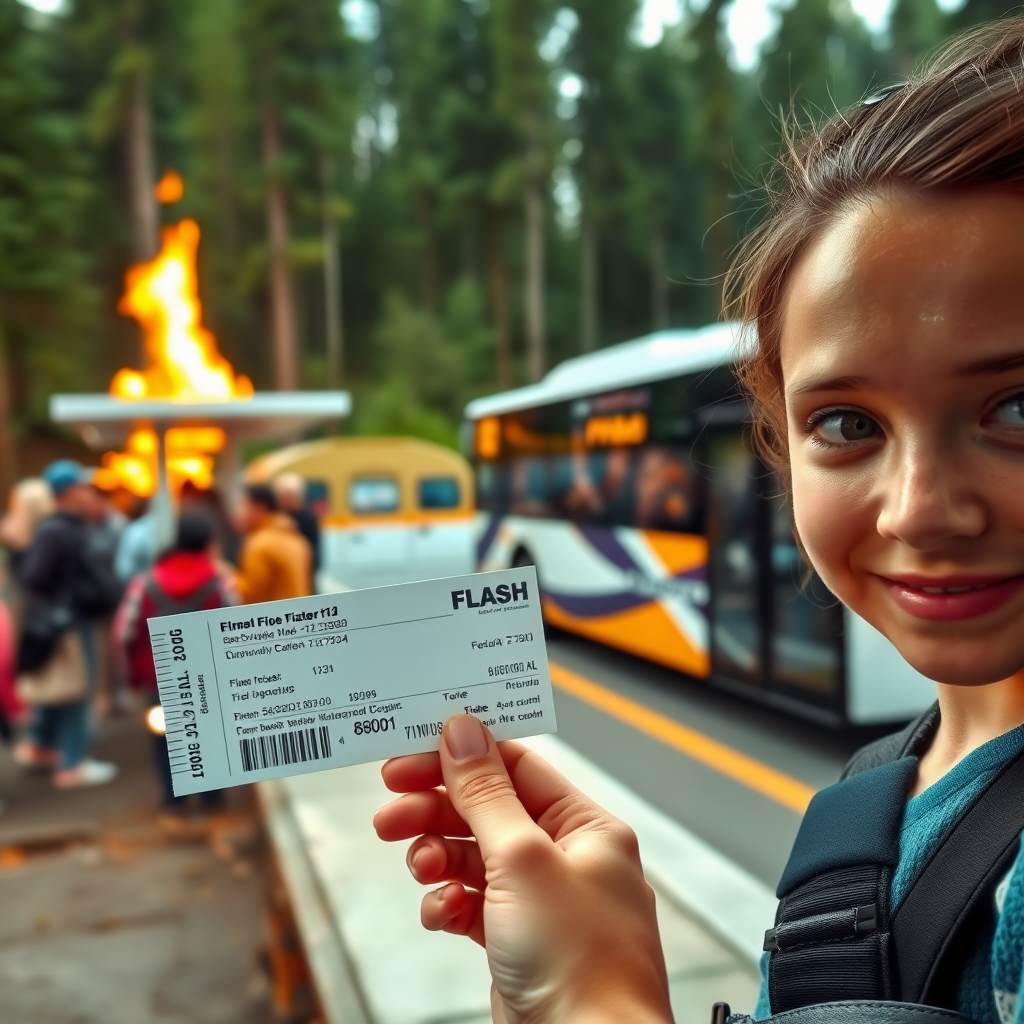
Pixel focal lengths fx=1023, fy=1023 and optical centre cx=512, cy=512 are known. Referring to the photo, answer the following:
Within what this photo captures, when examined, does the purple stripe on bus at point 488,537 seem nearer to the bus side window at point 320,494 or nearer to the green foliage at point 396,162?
the bus side window at point 320,494

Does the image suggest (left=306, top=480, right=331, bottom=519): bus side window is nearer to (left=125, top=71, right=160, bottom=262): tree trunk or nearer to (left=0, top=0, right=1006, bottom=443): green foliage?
(left=0, top=0, right=1006, bottom=443): green foliage

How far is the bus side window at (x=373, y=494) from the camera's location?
19.1 metres

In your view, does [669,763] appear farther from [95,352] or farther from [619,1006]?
[95,352]

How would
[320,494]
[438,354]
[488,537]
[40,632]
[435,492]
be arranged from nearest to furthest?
[40,632]
[488,537]
[320,494]
[435,492]
[438,354]

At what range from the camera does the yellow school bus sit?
18.4 meters

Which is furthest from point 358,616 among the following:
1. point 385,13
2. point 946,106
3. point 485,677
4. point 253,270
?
point 385,13

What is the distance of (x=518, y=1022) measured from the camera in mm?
997

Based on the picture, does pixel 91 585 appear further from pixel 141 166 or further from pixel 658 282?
pixel 658 282

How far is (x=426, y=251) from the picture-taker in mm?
43594

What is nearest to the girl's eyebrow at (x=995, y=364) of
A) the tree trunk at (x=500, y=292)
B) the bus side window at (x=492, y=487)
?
the bus side window at (x=492, y=487)

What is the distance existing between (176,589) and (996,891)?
16.5 ft

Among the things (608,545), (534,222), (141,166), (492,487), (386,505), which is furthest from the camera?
(534,222)

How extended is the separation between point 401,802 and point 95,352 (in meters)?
38.7

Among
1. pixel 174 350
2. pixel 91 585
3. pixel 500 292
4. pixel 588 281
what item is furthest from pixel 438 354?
pixel 91 585
